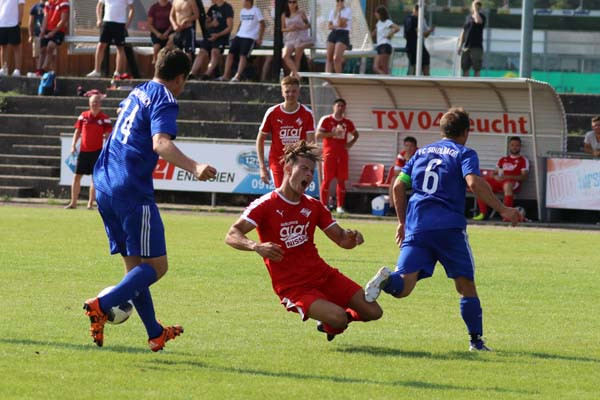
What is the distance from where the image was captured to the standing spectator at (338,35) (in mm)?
27405

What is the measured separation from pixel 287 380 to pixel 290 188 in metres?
1.83

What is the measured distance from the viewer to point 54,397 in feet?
22.7

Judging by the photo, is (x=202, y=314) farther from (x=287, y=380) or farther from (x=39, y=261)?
(x=39, y=261)

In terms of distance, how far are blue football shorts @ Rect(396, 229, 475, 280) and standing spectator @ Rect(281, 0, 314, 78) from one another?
19.2 meters

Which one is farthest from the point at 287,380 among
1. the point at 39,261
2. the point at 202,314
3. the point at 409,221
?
the point at 39,261

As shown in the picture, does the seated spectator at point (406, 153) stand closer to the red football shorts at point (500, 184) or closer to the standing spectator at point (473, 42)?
the red football shorts at point (500, 184)

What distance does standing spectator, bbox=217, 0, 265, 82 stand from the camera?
28453 mm

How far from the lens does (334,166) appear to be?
23750mm

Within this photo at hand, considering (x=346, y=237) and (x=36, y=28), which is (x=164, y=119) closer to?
(x=346, y=237)

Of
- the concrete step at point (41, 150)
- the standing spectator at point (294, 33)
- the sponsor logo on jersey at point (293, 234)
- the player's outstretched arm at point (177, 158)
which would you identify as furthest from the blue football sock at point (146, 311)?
the concrete step at point (41, 150)

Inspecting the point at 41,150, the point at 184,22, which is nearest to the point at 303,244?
the point at 184,22

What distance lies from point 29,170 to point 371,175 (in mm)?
7564

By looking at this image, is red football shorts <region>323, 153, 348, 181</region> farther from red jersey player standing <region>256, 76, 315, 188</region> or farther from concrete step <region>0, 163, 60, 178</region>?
red jersey player standing <region>256, 76, 315, 188</region>

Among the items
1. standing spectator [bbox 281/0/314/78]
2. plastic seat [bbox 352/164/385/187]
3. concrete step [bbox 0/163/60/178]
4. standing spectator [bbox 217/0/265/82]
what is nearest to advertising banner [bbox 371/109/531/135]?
plastic seat [bbox 352/164/385/187]
